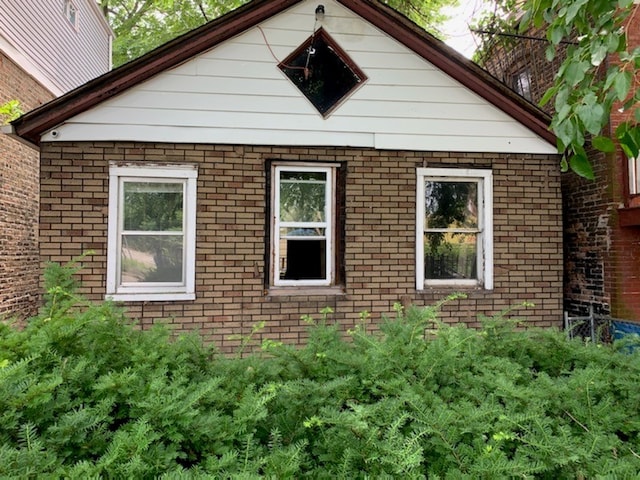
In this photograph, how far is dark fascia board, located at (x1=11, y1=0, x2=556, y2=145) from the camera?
4.98m

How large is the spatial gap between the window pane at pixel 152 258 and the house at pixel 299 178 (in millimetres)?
18

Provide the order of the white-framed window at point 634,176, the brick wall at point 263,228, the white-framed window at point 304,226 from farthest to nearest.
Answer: the white-framed window at point 634,176
the white-framed window at point 304,226
the brick wall at point 263,228

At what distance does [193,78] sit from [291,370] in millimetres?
4279

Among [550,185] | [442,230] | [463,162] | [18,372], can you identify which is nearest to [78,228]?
[18,372]

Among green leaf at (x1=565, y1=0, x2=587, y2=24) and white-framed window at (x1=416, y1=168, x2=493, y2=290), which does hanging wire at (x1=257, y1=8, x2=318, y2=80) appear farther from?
green leaf at (x1=565, y1=0, x2=587, y2=24)

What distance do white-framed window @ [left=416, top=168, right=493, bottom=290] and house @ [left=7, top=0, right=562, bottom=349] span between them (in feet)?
0.07

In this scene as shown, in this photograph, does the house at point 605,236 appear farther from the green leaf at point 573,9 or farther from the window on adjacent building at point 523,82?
the green leaf at point 573,9

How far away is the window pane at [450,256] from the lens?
5922 millimetres

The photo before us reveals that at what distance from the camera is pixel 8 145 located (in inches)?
352

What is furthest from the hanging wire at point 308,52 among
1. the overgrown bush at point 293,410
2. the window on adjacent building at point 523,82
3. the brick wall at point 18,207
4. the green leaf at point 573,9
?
the brick wall at point 18,207

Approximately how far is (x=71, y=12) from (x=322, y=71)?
10.6 metres

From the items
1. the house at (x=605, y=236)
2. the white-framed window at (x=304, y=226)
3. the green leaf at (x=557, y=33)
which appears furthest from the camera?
the house at (x=605, y=236)

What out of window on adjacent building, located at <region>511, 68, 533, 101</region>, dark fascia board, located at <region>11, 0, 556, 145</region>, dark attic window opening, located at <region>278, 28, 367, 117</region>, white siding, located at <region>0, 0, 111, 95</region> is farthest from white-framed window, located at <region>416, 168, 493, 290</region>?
white siding, located at <region>0, 0, 111, 95</region>

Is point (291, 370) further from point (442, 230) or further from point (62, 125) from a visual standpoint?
point (62, 125)
